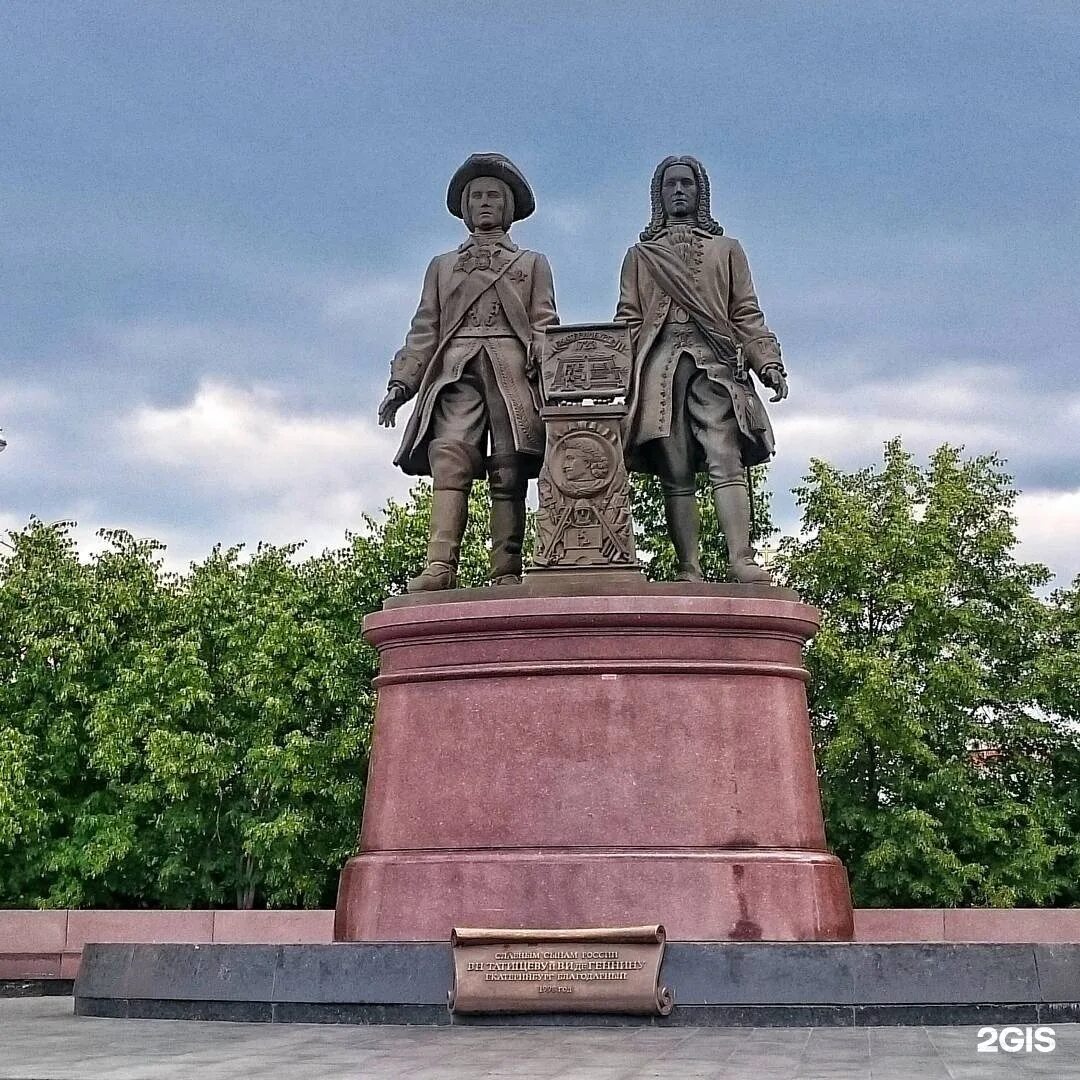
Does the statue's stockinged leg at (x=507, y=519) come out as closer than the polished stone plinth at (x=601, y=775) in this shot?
No

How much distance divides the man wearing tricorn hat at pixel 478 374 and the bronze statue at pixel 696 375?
77 centimetres

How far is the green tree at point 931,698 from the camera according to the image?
29.8 m

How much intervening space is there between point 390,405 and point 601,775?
364 cm

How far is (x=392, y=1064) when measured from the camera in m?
7.45

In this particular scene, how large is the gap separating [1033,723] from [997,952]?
77.6 ft

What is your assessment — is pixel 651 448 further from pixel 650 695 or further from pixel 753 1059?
pixel 753 1059

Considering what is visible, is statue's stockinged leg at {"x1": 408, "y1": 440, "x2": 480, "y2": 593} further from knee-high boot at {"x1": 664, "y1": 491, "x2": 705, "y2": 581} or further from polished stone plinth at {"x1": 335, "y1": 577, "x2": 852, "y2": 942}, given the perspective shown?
knee-high boot at {"x1": 664, "y1": 491, "x2": 705, "y2": 581}

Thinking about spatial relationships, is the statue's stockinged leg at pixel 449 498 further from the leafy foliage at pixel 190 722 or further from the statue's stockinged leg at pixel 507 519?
the leafy foliage at pixel 190 722

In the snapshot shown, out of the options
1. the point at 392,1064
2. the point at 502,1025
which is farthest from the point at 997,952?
the point at 392,1064

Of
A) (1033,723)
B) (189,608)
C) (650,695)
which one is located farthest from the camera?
(189,608)

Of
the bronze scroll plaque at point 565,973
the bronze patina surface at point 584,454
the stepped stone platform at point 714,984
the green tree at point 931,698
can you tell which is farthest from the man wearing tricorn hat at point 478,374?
the green tree at point 931,698

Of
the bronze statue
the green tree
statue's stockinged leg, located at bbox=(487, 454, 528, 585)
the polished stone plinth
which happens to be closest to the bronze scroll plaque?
the polished stone plinth

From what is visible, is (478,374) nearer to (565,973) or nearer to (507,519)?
(507,519)

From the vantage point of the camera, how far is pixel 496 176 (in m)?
12.7
